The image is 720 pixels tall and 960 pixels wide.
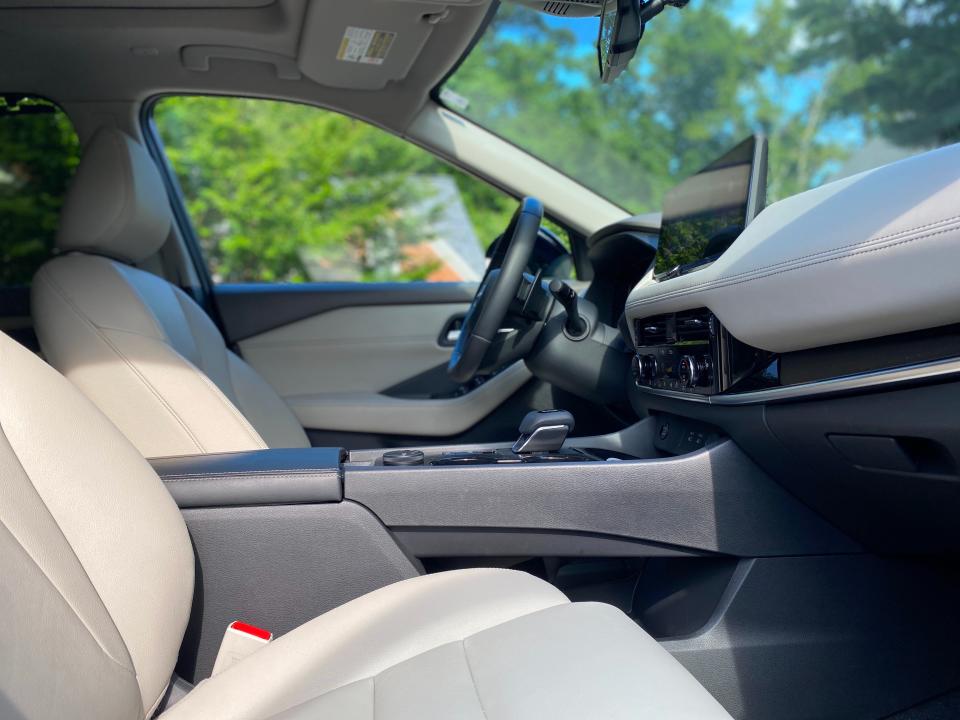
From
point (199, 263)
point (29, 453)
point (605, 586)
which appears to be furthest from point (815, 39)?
point (29, 453)

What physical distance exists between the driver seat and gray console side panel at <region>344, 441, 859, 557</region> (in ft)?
1.21

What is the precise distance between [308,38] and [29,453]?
5.32 feet

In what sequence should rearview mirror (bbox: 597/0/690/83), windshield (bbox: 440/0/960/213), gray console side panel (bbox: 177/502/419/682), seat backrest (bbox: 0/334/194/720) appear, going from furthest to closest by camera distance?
windshield (bbox: 440/0/960/213), gray console side panel (bbox: 177/502/419/682), rearview mirror (bbox: 597/0/690/83), seat backrest (bbox: 0/334/194/720)

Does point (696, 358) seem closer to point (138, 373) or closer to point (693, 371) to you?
point (693, 371)

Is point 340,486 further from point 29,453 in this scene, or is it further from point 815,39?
point 815,39

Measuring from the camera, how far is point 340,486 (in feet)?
4.88

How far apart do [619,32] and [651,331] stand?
2.09 ft

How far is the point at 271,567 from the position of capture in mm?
1443

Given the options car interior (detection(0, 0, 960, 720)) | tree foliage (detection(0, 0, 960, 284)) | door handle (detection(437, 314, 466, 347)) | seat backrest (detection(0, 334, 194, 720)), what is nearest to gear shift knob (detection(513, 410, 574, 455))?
car interior (detection(0, 0, 960, 720))

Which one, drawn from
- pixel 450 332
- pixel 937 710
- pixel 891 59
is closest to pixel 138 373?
pixel 450 332

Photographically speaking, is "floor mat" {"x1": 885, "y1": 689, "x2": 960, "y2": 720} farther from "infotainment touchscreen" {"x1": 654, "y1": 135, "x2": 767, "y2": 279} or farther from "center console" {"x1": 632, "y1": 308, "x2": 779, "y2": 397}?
"infotainment touchscreen" {"x1": 654, "y1": 135, "x2": 767, "y2": 279}

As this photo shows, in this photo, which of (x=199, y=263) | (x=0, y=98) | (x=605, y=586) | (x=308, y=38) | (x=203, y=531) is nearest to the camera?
(x=203, y=531)

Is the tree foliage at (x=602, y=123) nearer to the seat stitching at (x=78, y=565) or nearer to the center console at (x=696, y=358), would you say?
the center console at (x=696, y=358)

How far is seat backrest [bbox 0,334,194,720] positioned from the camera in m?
0.89
